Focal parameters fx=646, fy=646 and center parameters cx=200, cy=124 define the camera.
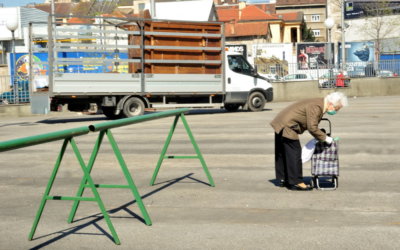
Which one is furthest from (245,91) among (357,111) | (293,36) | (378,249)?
(293,36)

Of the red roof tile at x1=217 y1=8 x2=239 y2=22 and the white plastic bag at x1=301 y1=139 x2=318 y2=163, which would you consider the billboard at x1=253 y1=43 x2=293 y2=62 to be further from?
the white plastic bag at x1=301 y1=139 x2=318 y2=163

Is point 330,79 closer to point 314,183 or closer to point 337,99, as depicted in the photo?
point 314,183

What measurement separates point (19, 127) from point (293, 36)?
Answer: 94024mm

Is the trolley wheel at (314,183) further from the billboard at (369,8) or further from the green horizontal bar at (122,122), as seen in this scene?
the billboard at (369,8)

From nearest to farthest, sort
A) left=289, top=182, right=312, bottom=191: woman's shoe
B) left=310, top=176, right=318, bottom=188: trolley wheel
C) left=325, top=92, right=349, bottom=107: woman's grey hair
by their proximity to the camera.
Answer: left=325, top=92, right=349, bottom=107: woman's grey hair → left=289, top=182, right=312, bottom=191: woman's shoe → left=310, top=176, right=318, bottom=188: trolley wheel

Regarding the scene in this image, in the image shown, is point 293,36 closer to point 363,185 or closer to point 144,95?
point 144,95

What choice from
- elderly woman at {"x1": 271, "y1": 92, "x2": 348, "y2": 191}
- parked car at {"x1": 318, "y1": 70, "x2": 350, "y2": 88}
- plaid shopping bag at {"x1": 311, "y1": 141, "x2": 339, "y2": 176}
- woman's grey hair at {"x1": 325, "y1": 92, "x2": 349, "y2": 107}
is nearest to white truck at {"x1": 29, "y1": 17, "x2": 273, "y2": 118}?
parked car at {"x1": 318, "y1": 70, "x2": 350, "y2": 88}

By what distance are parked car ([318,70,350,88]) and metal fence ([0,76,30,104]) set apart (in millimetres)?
15480

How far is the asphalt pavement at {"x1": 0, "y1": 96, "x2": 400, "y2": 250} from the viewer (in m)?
6.42

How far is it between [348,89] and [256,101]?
1256 centimetres

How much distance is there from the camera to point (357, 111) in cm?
2320

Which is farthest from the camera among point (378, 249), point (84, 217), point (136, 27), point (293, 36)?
point (293, 36)

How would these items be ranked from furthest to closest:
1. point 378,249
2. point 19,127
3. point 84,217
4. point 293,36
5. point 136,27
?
point 293,36 → point 136,27 → point 19,127 → point 84,217 → point 378,249

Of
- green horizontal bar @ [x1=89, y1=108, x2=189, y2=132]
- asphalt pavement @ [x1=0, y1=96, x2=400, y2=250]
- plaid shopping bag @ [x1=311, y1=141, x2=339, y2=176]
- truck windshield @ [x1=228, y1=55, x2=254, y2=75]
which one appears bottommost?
asphalt pavement @ [x1=0, y1=96, x2=400, y2=250]
